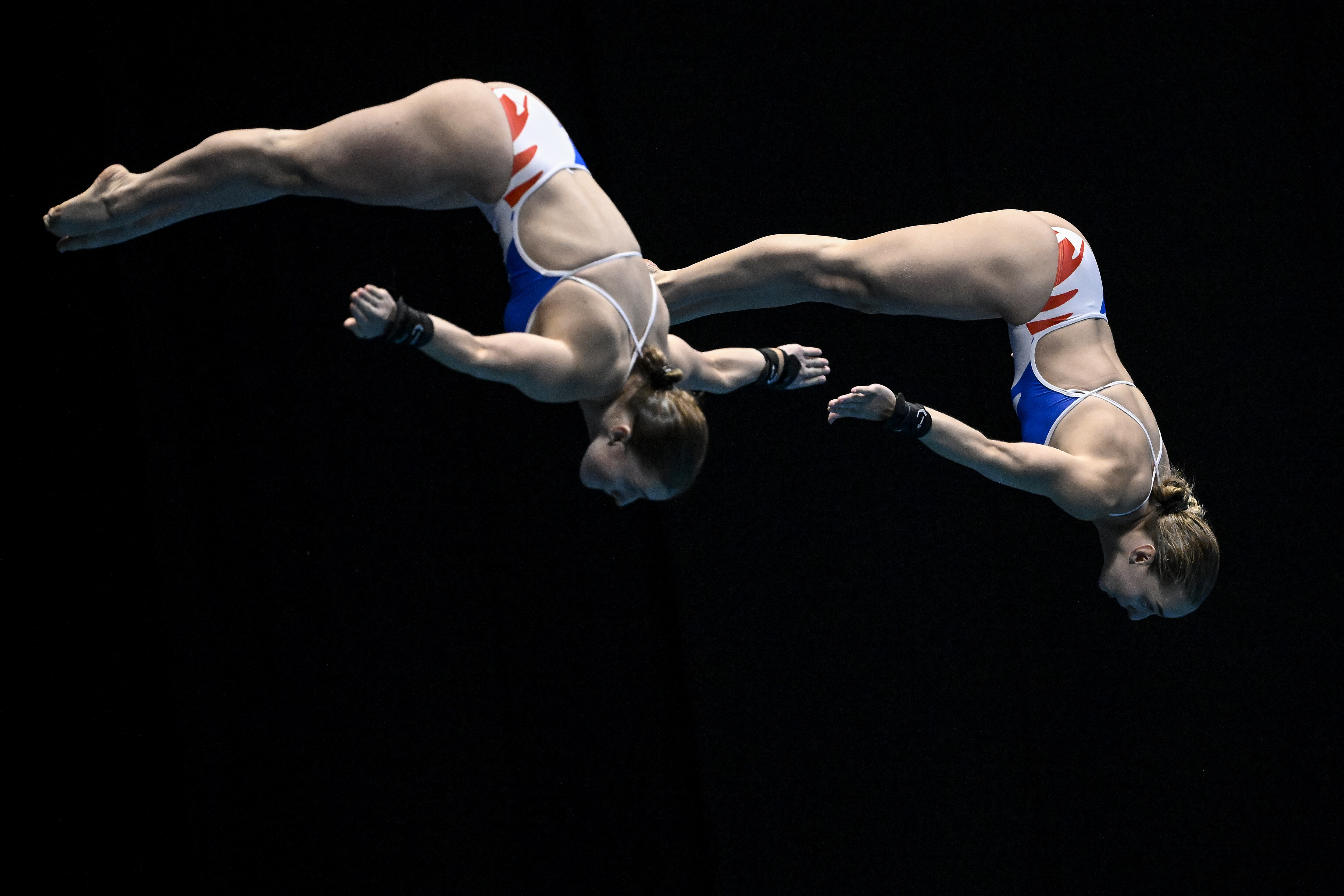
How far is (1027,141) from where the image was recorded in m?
5.05

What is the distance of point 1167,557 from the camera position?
12.1 ft

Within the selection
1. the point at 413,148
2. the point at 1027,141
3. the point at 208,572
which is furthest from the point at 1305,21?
the point at 208,572

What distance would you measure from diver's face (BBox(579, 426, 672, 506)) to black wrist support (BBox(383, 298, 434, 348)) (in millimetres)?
611

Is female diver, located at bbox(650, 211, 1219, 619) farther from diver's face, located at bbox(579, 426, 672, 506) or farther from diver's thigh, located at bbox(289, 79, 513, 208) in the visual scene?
diver's thigh, located at bbox(289, 79, 513, 208)

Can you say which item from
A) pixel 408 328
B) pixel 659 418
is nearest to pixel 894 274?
pixel 659 418

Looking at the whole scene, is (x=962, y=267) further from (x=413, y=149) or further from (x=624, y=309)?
(x=413, y=149)

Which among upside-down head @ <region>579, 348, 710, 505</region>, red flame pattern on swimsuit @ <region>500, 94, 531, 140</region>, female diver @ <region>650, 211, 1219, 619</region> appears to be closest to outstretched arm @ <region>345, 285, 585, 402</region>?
upside-down head @ <region>579, 348, 710, 505</region>

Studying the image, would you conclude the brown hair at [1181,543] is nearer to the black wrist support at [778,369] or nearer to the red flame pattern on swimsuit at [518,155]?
the black wrist support at [778,369]

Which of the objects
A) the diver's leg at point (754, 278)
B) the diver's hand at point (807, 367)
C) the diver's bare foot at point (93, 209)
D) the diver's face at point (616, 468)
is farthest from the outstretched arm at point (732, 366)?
the diver's bare foot at point (93, 209)

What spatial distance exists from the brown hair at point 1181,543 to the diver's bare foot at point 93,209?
8.88ft

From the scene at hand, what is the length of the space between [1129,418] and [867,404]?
85cm

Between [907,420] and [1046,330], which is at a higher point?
[1046,330]

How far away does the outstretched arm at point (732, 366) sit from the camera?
3.40 metres

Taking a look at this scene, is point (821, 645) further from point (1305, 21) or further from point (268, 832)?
point (1305, 21)
